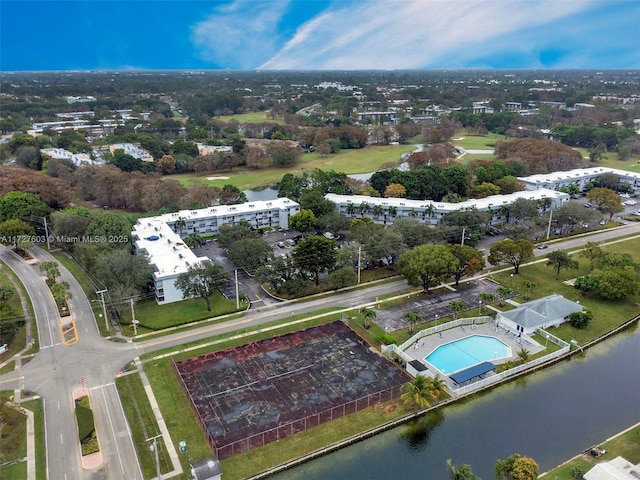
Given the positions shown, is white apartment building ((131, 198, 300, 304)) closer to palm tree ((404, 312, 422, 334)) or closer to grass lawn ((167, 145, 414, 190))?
palm tree ((404, 312, 422, 334))

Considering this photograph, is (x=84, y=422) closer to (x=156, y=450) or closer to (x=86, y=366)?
(x=156, y=450)

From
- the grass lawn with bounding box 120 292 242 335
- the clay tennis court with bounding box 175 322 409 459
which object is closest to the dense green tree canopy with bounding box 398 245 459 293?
the clay tennis court with bounding box 175 322 409 459

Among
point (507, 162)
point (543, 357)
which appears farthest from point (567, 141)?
point (543, 357)

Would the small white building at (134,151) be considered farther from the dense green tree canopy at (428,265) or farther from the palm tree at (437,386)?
the palm tree at (437,386)

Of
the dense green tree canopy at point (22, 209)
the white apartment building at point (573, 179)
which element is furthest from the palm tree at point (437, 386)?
the white apartment building at point (573, 179)

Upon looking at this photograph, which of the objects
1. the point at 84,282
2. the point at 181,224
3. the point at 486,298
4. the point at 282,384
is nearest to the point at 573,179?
the point at 486,298

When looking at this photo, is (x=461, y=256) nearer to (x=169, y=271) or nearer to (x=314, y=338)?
(x=314, y=338)
